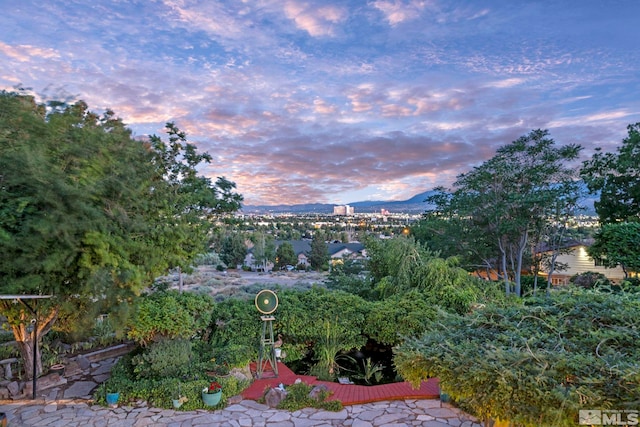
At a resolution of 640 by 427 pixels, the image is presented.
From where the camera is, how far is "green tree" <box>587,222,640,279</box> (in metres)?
11.2

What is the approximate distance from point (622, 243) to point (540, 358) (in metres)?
12.0

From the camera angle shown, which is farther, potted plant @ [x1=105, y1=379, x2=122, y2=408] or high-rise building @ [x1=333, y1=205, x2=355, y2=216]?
high-rise building @ [x1=333, y1=205, x2=355, y2=216]

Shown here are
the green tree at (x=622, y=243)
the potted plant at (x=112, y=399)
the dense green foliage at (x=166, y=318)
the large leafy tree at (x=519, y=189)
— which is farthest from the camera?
the large leafy tree at (x=519, y=189)

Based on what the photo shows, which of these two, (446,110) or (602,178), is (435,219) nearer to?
(446,110)

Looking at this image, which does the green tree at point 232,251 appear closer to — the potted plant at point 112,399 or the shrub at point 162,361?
the shrub at point 162,361

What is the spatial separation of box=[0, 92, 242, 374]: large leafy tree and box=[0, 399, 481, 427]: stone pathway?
1684mm

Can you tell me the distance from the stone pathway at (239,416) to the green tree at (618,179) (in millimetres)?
12921

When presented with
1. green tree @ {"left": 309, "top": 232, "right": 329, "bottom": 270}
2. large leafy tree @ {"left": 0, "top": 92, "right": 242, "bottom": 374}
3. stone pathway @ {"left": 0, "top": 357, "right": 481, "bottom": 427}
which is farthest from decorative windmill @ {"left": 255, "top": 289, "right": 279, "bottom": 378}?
green tree @ {"left": 309, "top": 232, "right": 329, "bottom": 270}

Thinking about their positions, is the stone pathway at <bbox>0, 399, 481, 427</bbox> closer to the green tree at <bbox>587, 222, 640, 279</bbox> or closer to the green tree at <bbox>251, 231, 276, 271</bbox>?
the green tree at <bbox>587, 222, 640, 279</bbox>

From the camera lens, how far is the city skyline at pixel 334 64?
26.2ft

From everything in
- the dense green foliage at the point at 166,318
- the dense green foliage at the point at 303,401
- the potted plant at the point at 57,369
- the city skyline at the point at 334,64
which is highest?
the city skyline at the point at 334,64

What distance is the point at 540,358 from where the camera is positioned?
2539 mm

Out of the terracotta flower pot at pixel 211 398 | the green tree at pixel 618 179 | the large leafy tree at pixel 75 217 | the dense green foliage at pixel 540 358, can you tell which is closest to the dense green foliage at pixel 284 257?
the green tree at pixel 618 179

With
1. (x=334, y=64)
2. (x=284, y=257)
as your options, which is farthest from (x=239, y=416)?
(x=284, y=257)
